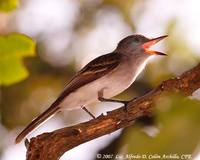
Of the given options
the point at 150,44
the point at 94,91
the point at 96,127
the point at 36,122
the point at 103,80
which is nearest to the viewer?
the point at 96,127

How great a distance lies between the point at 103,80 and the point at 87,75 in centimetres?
23

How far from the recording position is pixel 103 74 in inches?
203

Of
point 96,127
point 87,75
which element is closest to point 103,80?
point 87,75

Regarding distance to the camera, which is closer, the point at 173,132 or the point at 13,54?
the point at 173,132

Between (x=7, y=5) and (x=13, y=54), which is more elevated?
(x=7, y=5)

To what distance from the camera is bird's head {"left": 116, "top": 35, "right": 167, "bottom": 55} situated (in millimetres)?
5445

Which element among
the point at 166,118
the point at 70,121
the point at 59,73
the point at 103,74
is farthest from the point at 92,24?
the point at 166,118

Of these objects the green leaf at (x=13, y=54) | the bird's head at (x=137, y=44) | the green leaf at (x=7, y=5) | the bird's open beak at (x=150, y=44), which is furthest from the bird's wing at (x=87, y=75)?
the green leaf at (x=7, y=5)

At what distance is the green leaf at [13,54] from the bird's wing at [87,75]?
2.10 meters

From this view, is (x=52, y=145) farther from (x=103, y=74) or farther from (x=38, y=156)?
(x=103, y=74)

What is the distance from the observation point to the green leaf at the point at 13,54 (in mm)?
2195

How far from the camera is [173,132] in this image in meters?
1.21

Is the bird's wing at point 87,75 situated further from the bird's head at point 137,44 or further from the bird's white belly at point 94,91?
the bird's head at point 137,44

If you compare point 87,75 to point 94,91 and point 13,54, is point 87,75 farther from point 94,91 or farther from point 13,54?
point 13,54
